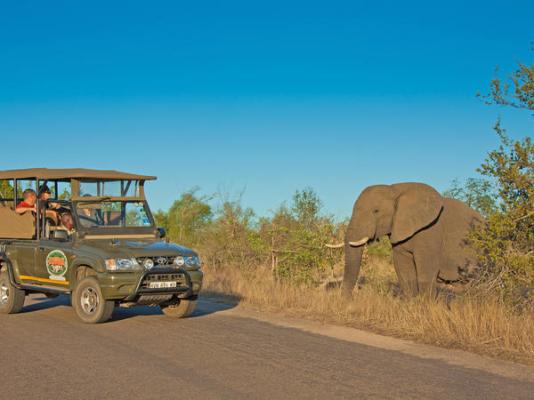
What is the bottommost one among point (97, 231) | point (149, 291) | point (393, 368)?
point (393, 368)

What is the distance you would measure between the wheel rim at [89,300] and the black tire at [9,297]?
206 centimetres

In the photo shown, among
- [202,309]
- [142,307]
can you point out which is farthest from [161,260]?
[142,307]

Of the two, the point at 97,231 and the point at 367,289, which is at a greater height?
the point at 97,231

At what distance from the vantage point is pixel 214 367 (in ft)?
25.1

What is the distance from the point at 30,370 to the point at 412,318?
226 inches

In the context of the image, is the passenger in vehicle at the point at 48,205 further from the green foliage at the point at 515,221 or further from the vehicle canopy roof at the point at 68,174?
the green foliage at the point at 515,221

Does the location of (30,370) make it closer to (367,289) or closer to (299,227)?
(367,289)

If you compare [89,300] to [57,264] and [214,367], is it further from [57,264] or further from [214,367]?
[214,367]

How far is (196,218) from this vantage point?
95.0ft

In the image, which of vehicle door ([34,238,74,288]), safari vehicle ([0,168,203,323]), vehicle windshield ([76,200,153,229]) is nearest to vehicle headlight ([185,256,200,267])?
safari vehicle ([0,168,203,323])

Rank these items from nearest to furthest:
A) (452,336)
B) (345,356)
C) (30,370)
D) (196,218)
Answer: (30,370) < (345,356) < (452,336) < (196,218)

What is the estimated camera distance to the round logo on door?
37.2 ft

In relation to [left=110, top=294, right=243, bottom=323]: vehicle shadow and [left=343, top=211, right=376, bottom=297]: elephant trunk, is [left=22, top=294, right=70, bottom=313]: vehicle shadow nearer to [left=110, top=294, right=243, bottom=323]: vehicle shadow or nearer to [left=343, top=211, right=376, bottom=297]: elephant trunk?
[left=110, top=294, right=243, bottom=323]: vehicle shadow

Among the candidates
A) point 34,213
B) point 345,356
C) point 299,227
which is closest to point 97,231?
point 34,213
